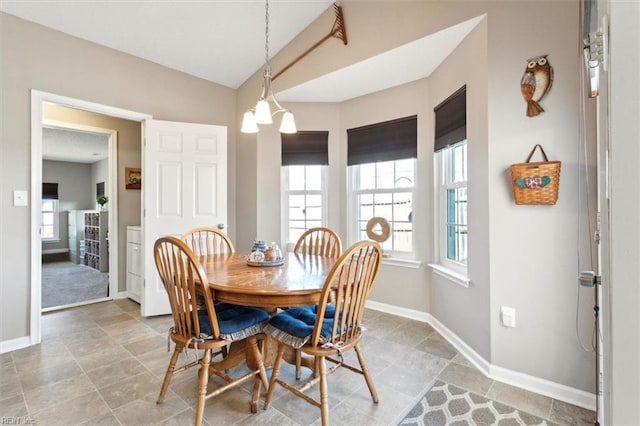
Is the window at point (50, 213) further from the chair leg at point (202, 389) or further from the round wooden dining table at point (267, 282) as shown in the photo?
the chair leg at point (202, 389)

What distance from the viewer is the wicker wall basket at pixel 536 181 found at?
1.78 meters

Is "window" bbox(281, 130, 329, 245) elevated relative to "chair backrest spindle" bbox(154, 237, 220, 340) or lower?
elevated

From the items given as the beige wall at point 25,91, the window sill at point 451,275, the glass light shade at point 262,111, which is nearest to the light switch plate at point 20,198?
the beige wall at point 25,91

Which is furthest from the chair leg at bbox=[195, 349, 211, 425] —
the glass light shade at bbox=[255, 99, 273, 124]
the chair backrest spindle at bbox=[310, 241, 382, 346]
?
the glass light shade at bbox=[255, 99, 273, 124]

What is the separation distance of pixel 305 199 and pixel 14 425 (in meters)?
2.91

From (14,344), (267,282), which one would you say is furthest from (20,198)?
(267,282)

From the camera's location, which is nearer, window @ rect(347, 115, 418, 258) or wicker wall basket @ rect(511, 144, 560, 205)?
wicker wall basket @ rect(511, 144, 560, 205)

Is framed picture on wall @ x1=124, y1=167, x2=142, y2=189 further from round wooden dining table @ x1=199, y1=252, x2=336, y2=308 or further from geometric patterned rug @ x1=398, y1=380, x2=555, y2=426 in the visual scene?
geometric patterned rug @ x1=398, y1=380, x2=555, y2=426

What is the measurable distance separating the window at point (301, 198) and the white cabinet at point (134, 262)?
1.76 meters

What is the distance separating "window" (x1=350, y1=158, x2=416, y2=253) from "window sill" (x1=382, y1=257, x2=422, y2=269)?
0.11m

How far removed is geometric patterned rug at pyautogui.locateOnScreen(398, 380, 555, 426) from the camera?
1.64 metres

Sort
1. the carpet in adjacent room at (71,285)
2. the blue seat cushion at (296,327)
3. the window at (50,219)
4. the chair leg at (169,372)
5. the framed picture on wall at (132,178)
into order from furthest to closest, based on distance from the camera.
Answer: the window at (50,219), the framed picture on wall at (132,178), the carpet in adjacent room at (71,285), the chair leg at (169,372), the blue seat cushion at (296,327)

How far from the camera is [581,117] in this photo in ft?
5.82

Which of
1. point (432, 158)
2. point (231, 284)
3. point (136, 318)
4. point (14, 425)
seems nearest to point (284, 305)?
point (231, 284)
